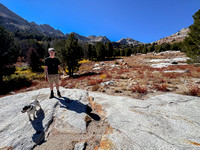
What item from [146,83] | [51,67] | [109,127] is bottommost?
[109,127]

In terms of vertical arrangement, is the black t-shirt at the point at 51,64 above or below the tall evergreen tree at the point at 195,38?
below

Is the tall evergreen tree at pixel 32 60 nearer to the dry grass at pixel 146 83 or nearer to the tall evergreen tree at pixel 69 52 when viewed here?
the tall evergreen tree at pixel 69 52

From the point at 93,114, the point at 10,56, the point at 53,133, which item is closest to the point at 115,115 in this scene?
the point at 93,114

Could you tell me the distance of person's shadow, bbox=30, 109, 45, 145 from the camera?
8.62ft

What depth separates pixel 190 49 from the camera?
1336cm

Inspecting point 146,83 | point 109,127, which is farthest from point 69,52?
point 109,127

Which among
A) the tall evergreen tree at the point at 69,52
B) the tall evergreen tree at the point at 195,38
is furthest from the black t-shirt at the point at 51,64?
the tall evergreen tree at the point at 195,38

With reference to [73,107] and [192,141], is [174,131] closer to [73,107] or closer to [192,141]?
[192,141]

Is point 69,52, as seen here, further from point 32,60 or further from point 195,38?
point 195,38

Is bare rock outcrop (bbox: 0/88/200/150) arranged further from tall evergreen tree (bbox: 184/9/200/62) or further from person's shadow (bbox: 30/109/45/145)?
tall evergreen tree (bbox: 184/9/200/62)

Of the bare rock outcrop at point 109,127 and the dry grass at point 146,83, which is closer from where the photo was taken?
the bare rock outcrop at point 109,127

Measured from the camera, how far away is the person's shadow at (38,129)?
8.62 ft

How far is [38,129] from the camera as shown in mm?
2969

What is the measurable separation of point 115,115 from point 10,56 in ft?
73.1
